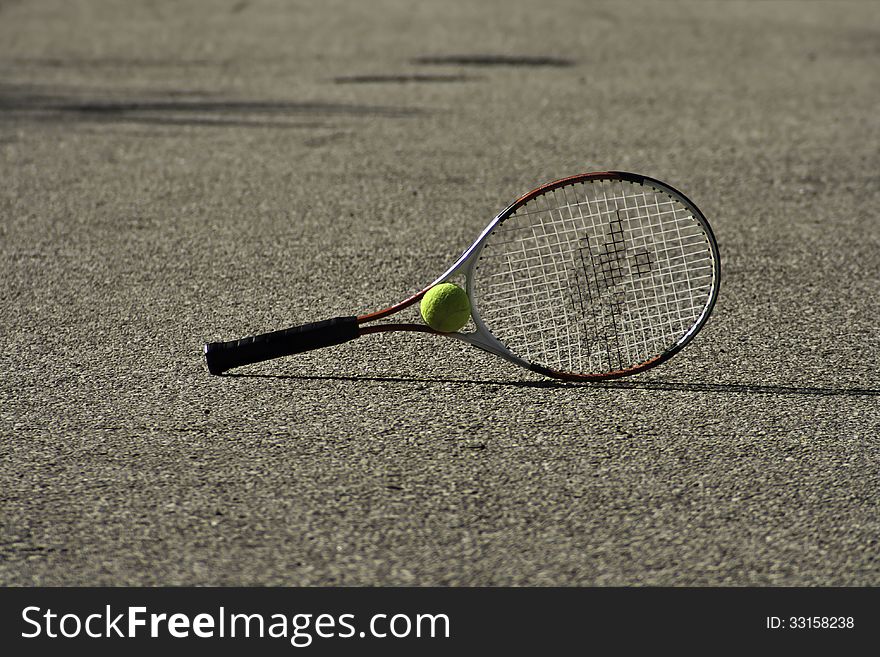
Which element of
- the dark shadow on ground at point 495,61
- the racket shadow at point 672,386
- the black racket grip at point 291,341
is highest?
the dark shadow on ground at point 495,61

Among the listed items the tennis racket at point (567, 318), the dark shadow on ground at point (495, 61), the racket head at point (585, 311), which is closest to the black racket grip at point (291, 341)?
the tennis racket at point (567, 318)

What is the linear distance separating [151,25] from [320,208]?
309 inches

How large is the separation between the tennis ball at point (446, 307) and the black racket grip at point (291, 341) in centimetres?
30

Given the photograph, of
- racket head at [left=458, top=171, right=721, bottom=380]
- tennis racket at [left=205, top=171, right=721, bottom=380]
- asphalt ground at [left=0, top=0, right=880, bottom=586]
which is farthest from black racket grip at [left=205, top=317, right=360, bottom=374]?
racket head at [left=458, top=171, right=721, bottom=380]

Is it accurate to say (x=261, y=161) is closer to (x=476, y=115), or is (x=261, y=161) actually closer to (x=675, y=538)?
(x=476, y=115)

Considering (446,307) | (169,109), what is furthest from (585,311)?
(169,109)

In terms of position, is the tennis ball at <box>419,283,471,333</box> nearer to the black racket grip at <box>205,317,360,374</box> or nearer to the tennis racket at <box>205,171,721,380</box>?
the tennis racket at <box>205,171,721,380</box>

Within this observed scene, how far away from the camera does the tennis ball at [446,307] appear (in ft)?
14.8

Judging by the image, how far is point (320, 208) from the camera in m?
7.14

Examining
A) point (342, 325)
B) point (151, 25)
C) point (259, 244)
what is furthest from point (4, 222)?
point (151, 25)

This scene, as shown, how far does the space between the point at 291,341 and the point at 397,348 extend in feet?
2.15

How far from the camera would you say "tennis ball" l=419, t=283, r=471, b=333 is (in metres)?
4.52

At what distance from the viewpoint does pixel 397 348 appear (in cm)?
502

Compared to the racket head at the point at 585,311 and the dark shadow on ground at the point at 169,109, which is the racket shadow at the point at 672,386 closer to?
the racket head at the point at 585,311
